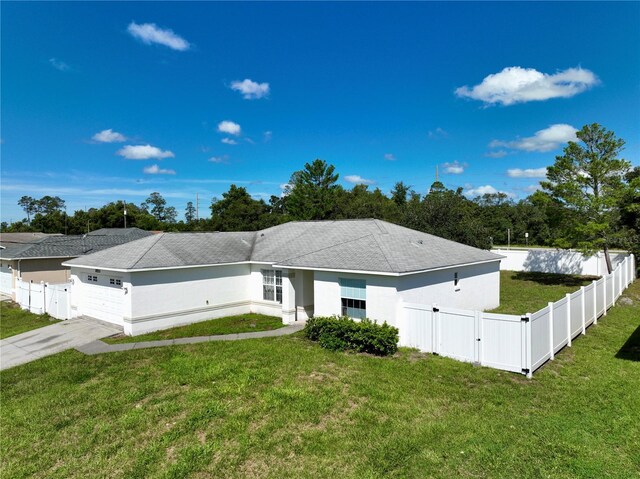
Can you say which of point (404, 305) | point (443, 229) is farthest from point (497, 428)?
point (443, 229)

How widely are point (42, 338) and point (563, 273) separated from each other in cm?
3442

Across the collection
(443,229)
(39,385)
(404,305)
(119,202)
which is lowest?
(39,385)

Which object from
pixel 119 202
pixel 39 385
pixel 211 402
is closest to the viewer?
pixel 211 402

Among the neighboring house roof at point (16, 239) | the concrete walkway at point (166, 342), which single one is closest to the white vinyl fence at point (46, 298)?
the concrete walkway at point (166, 342)

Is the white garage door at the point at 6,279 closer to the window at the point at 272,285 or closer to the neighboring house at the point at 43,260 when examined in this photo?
the neighboring house at the point at 43,260

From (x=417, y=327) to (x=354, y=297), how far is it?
100.0 inches

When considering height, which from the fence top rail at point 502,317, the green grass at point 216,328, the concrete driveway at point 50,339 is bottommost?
the concrete driveway at point 50,339

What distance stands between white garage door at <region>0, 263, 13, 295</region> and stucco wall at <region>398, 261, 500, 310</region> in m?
27.1

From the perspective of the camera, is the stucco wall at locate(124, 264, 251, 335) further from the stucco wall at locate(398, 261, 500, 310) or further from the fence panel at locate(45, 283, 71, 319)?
the stucco wall at locate(398, 261, 500, 310)

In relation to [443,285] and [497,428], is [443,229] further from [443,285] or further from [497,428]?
[497,428]

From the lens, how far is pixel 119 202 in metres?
69.7

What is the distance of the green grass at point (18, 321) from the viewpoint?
1658 centimetres

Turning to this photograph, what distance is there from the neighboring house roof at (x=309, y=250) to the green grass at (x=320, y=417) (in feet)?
12.0

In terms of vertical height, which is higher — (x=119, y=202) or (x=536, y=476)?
(x=119, y=202)
